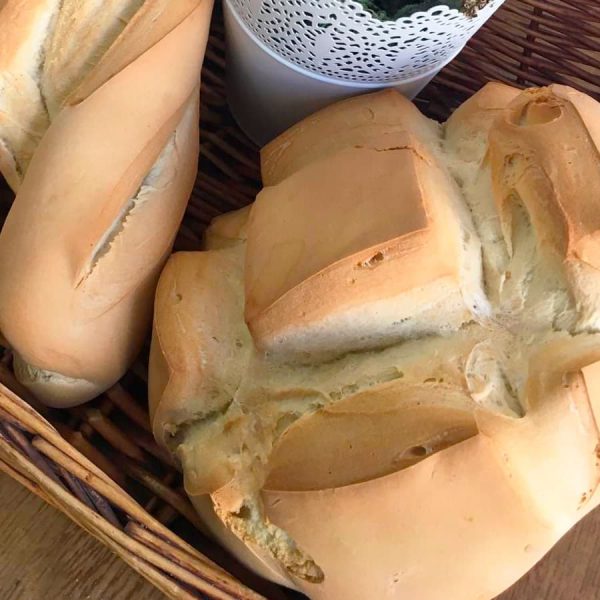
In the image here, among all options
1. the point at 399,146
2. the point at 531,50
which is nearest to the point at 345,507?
the point at 399,146

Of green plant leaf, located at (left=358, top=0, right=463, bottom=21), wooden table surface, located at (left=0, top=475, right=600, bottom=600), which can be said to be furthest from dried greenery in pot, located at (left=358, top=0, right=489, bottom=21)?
wooden table surface, located at (left=0, top=475, right=600, bottom=600)

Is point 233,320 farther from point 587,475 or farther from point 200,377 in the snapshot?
point 587,475

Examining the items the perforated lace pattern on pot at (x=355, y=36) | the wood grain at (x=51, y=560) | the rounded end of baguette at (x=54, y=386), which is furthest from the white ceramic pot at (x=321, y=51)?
the wood grain at (x=51, y=560)

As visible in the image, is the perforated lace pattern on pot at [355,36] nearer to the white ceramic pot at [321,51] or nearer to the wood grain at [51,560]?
the white ceramic pot at [321,51]

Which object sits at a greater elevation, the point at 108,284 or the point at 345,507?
the point at 108,284

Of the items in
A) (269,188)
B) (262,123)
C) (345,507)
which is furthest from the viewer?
(262,123)

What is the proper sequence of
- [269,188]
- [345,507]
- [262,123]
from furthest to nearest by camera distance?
[262,123] < [269,188] < [345,507]

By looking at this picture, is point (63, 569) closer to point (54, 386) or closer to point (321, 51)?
point (54, 386)
